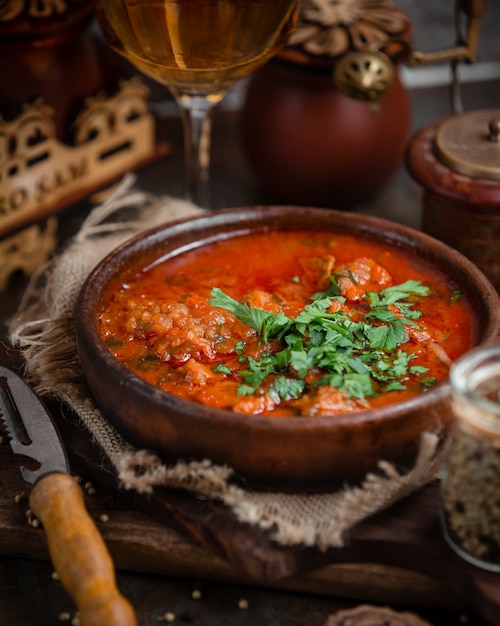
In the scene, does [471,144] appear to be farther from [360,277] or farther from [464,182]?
[360,277]

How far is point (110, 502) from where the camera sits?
2.20 m

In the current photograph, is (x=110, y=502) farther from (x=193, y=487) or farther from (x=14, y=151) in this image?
(x=14, y=151)

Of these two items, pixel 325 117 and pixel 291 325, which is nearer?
pixel 291 325

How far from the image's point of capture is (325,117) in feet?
11.4

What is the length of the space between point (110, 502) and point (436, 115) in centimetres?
298

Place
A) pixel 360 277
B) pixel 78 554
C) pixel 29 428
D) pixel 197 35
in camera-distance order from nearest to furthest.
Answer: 1. pixel 78 554
2. pixel 29 428
3. pixel 360 277
4. pixel 197 35

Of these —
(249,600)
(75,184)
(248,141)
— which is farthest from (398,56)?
(249,600)

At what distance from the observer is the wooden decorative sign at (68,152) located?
3277 millimetres

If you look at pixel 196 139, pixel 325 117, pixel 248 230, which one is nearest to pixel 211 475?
pixel 248 230

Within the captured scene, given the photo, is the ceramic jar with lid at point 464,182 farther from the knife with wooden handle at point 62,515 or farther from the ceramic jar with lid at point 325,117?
the knife with wooden handle at point 62,515

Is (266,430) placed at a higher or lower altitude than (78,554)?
higher

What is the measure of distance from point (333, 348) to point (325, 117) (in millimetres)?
1512

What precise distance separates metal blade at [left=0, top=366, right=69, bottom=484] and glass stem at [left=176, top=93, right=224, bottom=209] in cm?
134

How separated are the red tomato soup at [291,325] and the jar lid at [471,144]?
378 mm
